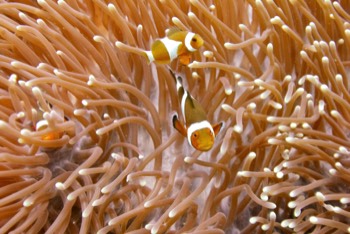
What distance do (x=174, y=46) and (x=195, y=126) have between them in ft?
0.87

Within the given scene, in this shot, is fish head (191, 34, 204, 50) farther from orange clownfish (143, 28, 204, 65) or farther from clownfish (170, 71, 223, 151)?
clownfish (170, 71, 223, 151)

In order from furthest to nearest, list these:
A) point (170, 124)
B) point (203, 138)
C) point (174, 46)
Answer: point (170, 124) < point (174, 46) < point (203, 138)

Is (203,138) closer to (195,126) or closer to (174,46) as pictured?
(195,126)

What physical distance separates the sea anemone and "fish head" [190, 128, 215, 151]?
11cm

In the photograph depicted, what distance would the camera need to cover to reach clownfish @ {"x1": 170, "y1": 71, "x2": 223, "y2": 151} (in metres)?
1.11

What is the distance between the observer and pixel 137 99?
1.44 metres

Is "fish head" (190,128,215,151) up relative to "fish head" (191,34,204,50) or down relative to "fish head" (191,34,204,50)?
down

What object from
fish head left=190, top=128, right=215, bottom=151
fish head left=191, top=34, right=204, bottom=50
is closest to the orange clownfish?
fish head left=191, top=34, right=204, bottom=50

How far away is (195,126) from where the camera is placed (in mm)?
1149

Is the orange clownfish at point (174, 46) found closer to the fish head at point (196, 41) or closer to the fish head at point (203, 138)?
the fish head at point (196, 41)

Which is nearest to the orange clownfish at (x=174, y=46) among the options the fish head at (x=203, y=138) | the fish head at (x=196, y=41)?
the fish head at (x=196, y=41)

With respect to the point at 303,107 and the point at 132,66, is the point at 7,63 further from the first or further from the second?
the point at 303,107

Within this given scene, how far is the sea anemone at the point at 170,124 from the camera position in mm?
1210

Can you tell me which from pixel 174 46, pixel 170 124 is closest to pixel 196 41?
pixel 174 46
